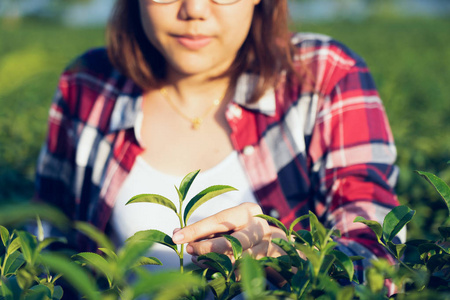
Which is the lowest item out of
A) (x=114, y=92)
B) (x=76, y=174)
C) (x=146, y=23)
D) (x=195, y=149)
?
(x=76, y=174)

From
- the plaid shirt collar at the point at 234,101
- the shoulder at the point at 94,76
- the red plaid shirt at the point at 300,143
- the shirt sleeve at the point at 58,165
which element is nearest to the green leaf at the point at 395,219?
the red plaid shirt at the point at 300,143

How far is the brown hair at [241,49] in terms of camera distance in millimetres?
1675

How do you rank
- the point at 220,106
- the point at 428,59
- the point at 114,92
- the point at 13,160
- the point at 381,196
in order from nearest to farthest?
1. the point at 381,196
2. the point at 220,106
3. the point at 114,92
4. the point at 13,160
5. the point at 428,59

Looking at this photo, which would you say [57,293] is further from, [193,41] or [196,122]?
[196,122]

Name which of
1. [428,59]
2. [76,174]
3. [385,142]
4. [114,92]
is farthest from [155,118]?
[428,59]

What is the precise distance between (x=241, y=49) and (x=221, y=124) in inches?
10.5

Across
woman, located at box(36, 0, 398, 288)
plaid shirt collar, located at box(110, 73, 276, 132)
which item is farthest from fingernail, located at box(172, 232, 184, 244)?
plaid shirt collar, located at box(110, 73, 276, 132)

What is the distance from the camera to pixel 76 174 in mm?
1816

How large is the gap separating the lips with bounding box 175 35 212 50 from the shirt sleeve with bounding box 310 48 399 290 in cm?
42

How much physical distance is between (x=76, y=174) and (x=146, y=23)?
0.63 m

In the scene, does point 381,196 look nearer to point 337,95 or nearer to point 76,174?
point 337,95

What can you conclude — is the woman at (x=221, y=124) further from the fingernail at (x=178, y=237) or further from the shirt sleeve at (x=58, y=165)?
the fingernail at (x=178, y=237)

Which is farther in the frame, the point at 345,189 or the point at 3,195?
the point at 3,195

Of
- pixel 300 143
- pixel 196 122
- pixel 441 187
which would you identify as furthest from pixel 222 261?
pixel 196 122
